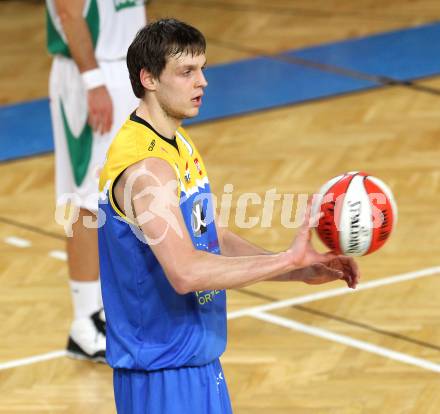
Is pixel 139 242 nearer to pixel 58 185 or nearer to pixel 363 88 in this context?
pixel 58 185

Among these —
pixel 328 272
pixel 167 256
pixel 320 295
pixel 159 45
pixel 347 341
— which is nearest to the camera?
pixel 167 256

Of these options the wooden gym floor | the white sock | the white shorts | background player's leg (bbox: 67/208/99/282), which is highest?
the white shorts

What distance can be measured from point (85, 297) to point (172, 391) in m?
2.09

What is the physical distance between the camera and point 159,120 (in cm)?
358

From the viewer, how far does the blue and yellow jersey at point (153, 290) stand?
3.55 metres

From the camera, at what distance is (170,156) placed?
3.54 m

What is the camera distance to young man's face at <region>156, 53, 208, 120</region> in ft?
11.5

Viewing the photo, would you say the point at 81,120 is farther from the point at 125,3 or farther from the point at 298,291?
the point at 298,291

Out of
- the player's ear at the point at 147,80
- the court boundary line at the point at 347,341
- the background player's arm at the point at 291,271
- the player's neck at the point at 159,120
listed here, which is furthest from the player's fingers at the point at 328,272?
the court boundary line at the point at 347,341

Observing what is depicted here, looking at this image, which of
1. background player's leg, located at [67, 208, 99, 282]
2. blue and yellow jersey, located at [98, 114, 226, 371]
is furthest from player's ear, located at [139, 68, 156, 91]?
background player's leg, located at [67, 208, 99, 282]

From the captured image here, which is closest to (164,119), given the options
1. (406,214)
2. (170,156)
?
(170,156)

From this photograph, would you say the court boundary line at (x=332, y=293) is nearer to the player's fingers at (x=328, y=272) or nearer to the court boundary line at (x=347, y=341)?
the court boundary line at (x=347, y=341)

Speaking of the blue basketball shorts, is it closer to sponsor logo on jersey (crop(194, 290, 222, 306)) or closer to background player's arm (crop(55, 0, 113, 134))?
sponsor logo on jersey (crop(194, 290, 222, 306))

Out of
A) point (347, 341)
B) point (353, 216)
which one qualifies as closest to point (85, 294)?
point (347, 341)
